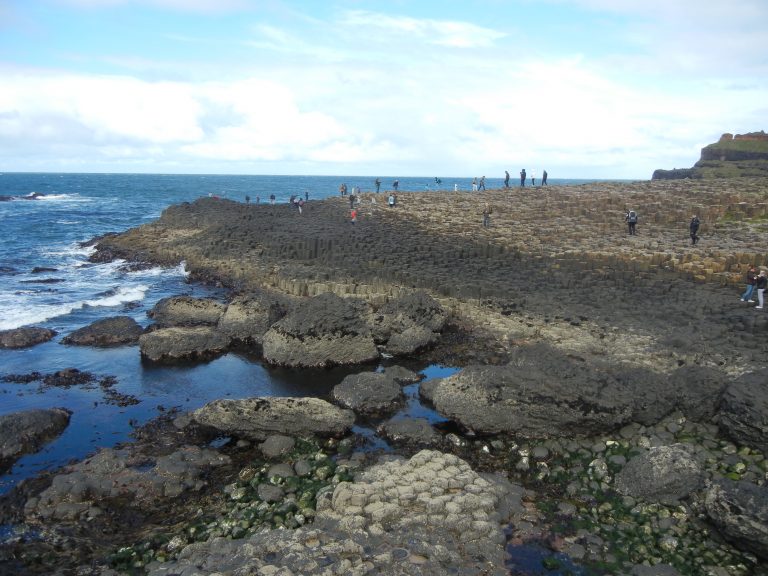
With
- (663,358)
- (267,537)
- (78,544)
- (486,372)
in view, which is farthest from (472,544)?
(663,358)

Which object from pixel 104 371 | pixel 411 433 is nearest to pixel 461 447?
pixel 411 433

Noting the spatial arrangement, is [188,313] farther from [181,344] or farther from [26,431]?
[26,431]

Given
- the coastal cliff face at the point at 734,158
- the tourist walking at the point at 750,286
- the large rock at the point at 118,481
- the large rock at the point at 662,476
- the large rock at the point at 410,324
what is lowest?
the large rock at the point at 118,481

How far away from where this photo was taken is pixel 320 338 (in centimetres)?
2211

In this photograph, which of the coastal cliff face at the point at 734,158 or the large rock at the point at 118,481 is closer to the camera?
the large rock at the point at 118,481

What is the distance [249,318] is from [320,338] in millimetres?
4713

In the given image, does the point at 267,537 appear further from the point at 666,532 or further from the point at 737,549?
the point at 737,549

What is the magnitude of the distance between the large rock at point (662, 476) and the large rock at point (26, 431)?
611 inches

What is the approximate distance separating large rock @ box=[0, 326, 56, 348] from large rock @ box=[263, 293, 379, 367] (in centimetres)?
1069

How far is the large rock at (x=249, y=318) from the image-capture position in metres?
24.8

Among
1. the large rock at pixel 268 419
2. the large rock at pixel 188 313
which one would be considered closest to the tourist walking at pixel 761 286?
the large rock at pixel 268 419

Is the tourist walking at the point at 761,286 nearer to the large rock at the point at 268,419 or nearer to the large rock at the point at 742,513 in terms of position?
the large rock at the point at 742,513

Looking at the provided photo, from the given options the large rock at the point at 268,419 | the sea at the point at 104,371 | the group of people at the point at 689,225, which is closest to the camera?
the large rock at the point at 268,419

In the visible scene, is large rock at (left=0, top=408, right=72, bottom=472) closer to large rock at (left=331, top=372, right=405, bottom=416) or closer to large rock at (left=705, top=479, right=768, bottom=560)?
large rock at (left=331, top=372, right=405, bottom=416)
